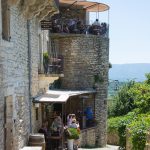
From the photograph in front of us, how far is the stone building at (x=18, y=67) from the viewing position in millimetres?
12341

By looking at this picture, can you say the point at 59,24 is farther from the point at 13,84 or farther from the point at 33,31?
the point at 13,84

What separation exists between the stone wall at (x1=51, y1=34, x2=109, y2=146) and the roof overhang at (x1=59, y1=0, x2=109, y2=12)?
2.09m

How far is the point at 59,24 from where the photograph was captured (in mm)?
28047

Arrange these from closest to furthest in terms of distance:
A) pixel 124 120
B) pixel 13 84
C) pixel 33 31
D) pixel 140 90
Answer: pixel 13 84 < pixel 33 31 < pixel 124 120 < pixel 140 90

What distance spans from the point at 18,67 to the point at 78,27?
46.8 ft

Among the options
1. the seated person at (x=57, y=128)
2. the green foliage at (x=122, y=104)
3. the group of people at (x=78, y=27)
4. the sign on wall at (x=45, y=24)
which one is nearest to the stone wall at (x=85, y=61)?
the group of people at (x=78, y=27)

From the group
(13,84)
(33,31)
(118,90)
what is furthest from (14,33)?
(118,90)

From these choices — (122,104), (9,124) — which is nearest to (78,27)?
(122,104)

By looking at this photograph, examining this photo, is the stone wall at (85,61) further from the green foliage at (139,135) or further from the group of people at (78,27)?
the green foliage at (139,135)

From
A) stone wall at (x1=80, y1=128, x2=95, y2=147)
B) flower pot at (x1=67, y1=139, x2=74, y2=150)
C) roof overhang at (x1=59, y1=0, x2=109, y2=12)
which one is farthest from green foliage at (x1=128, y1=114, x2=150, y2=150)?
roof overhang at (x1=59, y1=0, x2=109, y2=12)

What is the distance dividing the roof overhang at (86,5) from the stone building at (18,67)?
10.1 m

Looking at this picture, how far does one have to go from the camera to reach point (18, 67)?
1449 centimetres

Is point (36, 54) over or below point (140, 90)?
over

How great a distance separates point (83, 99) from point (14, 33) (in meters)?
15.7
